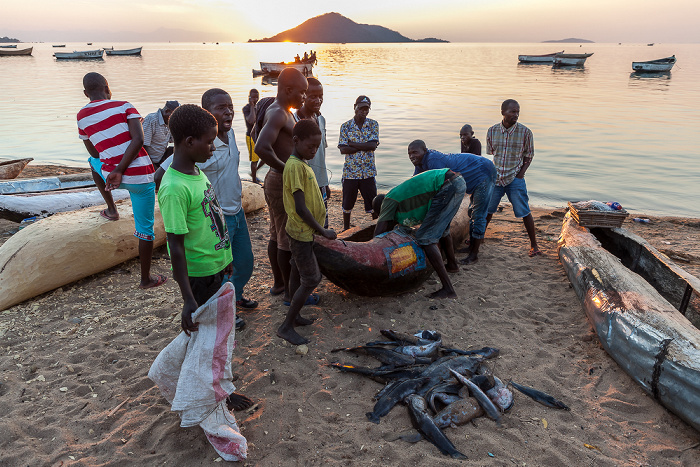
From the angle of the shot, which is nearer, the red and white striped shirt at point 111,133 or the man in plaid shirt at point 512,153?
the red and white striped shirt at point 111,133

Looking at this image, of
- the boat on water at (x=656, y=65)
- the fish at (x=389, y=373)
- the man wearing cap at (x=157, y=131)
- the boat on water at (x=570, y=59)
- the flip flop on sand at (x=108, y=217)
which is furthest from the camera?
the boat on water at (x=570, y=59)

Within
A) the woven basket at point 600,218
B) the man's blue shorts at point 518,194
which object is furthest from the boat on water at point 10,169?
the woven basket at point 600,218

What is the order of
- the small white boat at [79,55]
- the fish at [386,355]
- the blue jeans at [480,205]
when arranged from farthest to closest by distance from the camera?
the small white boat at [79,55] → the blue jeans at [480,205] → the fish at [386,355]

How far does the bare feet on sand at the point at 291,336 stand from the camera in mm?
3508

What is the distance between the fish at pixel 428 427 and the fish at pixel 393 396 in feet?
0.29

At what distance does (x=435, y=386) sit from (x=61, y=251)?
160 inches

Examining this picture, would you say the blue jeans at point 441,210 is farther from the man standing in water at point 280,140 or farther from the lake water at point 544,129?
the lake water at point 544,129

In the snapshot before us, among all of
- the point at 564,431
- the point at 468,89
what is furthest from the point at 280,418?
the point at 468,89

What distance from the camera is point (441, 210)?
14.0 ft

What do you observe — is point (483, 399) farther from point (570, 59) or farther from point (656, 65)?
point (570, 59)

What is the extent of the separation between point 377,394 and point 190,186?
73.9 inches

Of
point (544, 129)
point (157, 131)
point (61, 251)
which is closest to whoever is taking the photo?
point (61, 251)

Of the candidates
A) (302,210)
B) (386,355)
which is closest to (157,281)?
(302,210)

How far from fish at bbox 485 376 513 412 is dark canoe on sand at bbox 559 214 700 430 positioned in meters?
1.01
